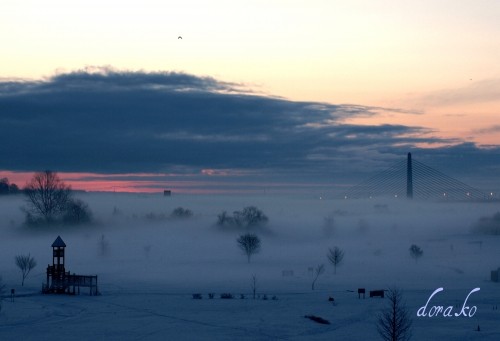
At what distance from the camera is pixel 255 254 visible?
124250mm

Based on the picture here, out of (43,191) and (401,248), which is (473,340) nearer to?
(401,248)

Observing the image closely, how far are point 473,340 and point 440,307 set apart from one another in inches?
501

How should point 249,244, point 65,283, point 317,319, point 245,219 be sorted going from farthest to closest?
point 245,219 → point 249,244 → point 65,283 → point 317,319

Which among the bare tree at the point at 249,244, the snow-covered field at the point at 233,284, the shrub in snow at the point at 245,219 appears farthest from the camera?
the shrub in snow at the point at 245,219

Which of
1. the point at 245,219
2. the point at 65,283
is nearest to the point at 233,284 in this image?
the point at 65,283

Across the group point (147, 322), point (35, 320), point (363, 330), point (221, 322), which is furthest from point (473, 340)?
point (35, 320)

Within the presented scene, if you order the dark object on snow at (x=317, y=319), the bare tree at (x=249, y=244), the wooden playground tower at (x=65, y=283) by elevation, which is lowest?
the dark object on snow at (x=317, y=319)

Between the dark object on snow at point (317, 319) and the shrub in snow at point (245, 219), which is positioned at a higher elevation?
the shrub in snow at point (245, 219)

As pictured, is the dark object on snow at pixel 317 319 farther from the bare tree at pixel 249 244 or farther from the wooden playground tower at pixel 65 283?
the bare tree at pixel 249 244

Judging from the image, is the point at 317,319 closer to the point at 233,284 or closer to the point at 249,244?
the point at 233,284

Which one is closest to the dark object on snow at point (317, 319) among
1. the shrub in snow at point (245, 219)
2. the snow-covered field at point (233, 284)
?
the snow-covered field at point (233, 284)

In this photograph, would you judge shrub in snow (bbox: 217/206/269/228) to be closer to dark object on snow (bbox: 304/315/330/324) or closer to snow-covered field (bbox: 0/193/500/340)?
snow-covered field (bbox: 0/193/500/340)

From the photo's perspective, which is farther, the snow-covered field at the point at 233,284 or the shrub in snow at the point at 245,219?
the shrub in snow at the point at 245,219

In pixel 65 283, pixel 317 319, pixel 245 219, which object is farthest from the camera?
pixel 245 219
